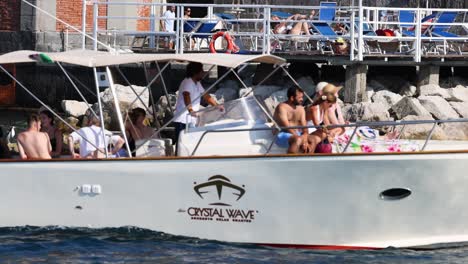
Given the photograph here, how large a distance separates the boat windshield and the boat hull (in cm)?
76

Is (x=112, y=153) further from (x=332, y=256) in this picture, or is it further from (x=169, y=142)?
(x=332, y=256)

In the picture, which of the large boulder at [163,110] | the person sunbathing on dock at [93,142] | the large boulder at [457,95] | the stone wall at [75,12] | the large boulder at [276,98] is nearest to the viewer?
the person sunbathing on dock at [93,142]

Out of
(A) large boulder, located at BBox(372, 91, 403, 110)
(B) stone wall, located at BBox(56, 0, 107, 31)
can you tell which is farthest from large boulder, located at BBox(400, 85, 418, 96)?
(B) stone wall, located at BBox(56, 0, 107, 31)

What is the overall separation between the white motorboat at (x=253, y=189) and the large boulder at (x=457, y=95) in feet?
32.1

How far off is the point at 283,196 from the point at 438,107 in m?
10.1

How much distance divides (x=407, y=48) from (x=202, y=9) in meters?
9.33

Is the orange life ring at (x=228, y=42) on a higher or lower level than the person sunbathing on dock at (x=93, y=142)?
higher

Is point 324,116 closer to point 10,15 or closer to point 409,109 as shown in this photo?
point 409,109

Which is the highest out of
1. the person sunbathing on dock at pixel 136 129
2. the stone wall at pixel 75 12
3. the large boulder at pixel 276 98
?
the stone wall at pixel 75 12

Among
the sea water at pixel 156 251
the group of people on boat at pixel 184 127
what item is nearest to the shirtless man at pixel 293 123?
the group of people on boat at pixel 184 127

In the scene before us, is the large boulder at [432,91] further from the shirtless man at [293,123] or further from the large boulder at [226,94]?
the shirtless man at [293,123]

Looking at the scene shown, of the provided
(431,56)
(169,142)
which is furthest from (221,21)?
(169,142)

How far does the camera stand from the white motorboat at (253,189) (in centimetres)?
1342

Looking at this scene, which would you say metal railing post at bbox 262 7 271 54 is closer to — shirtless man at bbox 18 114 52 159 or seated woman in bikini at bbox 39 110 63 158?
seated woman in bikini at bbox 39 110 63 158
